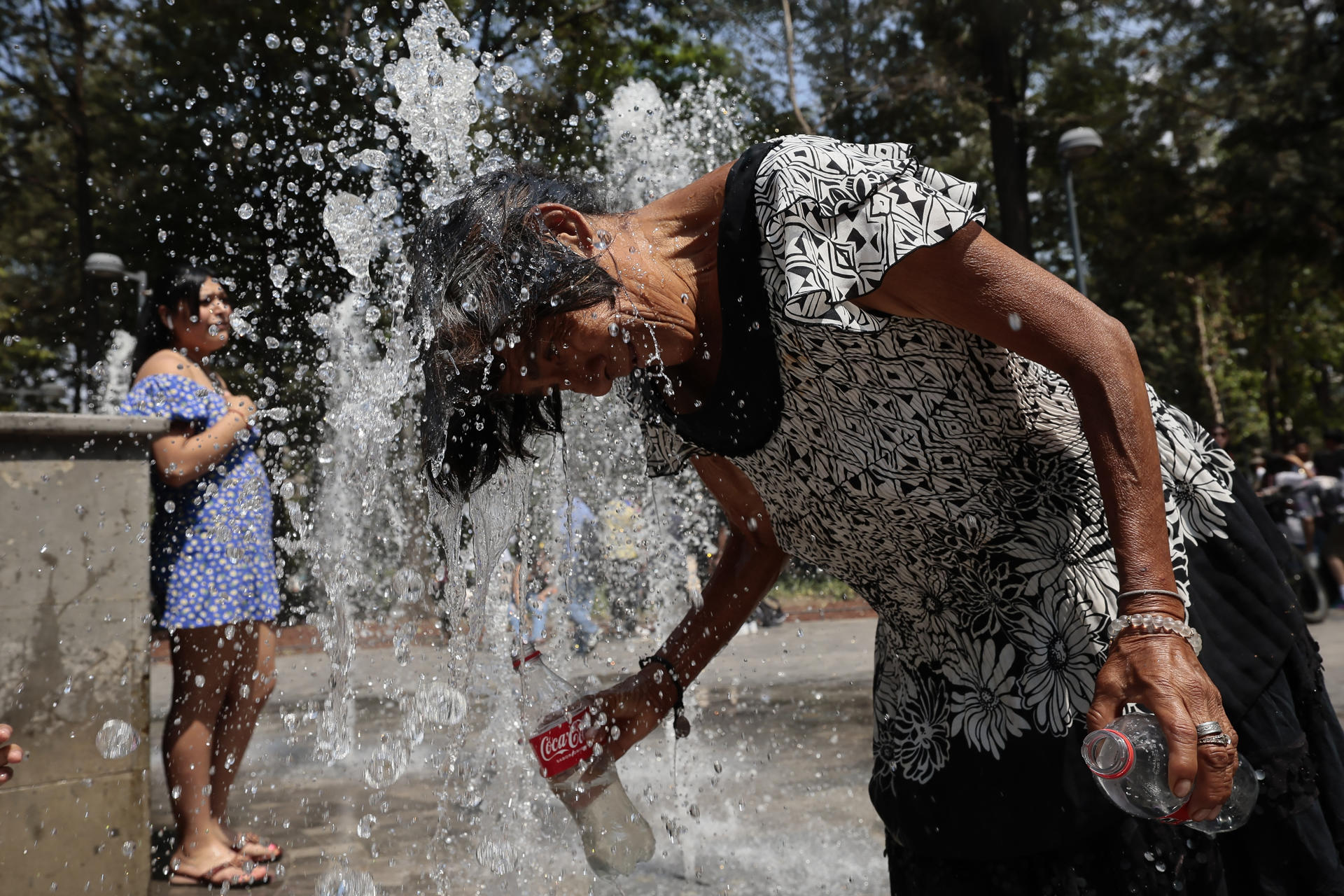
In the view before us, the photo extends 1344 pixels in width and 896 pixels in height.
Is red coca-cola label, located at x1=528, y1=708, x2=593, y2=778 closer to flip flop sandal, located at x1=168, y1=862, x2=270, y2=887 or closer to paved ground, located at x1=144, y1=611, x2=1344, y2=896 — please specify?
paved ground, located at x1=144, y1=611, x2=1344, y2=896

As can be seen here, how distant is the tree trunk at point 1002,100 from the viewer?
1290 centimetres

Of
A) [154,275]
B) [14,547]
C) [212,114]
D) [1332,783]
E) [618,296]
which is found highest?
[212,114]

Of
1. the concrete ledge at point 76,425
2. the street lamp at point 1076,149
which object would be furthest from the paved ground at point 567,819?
the street lamp at point 1076,149

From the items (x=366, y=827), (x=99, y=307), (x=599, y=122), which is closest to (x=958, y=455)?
(x=366, y=827)

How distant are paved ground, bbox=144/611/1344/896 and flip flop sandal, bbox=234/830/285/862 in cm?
5

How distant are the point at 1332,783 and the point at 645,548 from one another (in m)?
6.27

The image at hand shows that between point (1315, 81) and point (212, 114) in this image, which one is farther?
point (1315, 81)

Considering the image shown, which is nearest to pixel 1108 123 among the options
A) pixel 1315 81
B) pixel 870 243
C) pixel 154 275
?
pixel 1315 81

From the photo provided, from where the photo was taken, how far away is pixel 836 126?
13344 mm

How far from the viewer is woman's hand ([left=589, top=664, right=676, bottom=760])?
6.14ft

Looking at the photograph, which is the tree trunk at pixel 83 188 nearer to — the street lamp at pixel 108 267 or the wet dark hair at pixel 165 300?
the street lamp at pixel 108 267

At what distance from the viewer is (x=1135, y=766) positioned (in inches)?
47.4

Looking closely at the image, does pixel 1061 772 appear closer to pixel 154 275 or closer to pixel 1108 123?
pixel 154 275

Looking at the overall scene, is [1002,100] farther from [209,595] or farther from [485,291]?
[485,291]
